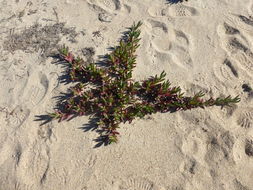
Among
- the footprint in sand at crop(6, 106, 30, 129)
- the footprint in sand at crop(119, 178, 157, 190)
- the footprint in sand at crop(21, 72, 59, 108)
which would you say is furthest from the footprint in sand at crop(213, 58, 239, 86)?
the footprint in sand at crop(6, 106, 30, 129)

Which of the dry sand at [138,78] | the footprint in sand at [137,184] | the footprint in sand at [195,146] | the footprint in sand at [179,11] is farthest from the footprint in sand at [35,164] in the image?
the footprint in sand at [179,11]

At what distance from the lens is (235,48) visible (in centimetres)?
472

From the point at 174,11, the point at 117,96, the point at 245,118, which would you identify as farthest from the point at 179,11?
the point at 245,118

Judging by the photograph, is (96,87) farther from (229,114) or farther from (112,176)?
(229,114)

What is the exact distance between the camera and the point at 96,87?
4.49 metres

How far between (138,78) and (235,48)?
176 cm

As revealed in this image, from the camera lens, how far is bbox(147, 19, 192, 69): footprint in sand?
470 centimetres

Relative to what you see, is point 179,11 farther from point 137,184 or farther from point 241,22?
point 137,184

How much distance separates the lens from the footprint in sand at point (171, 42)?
15.4 ft

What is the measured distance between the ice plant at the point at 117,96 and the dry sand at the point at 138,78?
14 centimetres

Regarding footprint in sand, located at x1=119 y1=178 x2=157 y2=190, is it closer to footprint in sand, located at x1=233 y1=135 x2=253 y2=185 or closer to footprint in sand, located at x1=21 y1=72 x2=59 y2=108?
footprint in sand, located at x1=233 y1=135 x2=253 y2=185

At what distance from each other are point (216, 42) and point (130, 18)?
1.66m

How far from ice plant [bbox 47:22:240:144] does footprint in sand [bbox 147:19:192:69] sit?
1.66 feet

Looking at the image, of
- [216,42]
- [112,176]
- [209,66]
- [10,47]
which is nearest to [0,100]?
[10,47]
